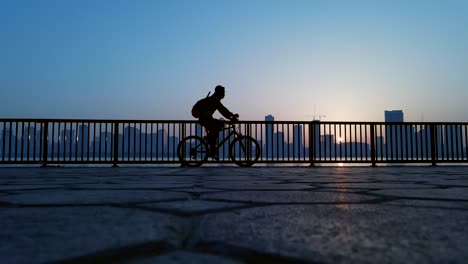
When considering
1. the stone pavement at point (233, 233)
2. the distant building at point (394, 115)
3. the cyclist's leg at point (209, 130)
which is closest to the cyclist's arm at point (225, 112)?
the cyclist's leg at point (209, 130)

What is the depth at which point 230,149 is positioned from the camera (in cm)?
860

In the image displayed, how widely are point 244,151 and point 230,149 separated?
0.36 meters

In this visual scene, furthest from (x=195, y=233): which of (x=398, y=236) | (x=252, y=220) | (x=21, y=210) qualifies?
(x=21, y=210)

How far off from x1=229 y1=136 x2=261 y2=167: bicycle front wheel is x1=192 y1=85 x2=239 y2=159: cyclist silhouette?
428mm

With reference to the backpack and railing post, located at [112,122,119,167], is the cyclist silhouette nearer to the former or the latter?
the backpack

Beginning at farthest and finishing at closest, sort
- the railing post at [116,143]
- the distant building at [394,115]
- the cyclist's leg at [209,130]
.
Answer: the distant building at [394,115]
the railing post at [116,143]
the cyclist's leg at [209,130]

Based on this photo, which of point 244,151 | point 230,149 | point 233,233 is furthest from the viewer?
point 244,151

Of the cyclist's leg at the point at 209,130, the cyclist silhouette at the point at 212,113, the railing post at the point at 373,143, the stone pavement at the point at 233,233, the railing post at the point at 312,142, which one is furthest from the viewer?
the railing post at the point at 373,143

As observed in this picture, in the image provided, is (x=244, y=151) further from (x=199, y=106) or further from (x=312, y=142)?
(x=312, y=142)

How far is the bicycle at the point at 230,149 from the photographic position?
8586 millimetres

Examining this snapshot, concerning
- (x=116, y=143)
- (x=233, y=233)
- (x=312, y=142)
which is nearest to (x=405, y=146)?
(x=312, y=142)

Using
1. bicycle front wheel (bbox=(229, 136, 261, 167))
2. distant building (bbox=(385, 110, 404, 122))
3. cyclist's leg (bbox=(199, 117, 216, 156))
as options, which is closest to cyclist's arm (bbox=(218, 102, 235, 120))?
cyclist's leg (bbox=(199, 117, 216, 156))

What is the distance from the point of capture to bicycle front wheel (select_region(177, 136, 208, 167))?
28.2 feet

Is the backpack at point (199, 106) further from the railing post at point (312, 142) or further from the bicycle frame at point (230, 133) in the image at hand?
the railing post at point (312, 142)
